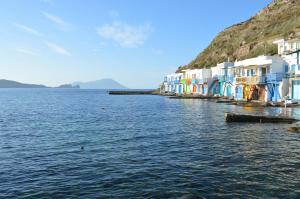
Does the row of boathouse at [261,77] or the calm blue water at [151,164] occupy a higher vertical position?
the row of boathouse at [261,77]

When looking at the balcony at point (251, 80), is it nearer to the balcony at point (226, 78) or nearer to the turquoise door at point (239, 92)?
the turquoise door at point (239, 92)

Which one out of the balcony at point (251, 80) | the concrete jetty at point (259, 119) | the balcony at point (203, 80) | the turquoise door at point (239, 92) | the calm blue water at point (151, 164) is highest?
the balcony at point (203, 80)

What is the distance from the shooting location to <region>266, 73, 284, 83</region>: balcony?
65.9 meters

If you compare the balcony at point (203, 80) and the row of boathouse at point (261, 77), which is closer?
the row of boathouse at point (261, 77)

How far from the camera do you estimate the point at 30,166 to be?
70.4 ft

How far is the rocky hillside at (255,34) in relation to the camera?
117688 millimetres

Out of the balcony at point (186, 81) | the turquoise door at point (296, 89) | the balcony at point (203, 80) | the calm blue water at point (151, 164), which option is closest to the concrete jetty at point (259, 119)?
the calm blue water at point (151, 164)

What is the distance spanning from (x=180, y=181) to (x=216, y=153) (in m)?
7.38

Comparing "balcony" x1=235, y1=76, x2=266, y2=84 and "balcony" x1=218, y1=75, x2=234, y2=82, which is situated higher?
"balcony" x1=218, y1=75, x2=234, y2=82

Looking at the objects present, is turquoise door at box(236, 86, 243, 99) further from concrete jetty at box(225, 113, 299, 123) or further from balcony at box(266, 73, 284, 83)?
concrete jetty at box(225, 113, 299, 123)

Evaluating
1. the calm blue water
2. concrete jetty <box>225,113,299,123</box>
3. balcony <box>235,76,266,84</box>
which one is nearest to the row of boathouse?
balcony <box>235,76,266,84</box>

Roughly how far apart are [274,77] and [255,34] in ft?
252

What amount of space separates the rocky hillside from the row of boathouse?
64.0 ft

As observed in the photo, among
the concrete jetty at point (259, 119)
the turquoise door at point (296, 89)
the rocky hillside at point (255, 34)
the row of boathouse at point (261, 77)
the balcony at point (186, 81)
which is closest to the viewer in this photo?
the concrete jetty at point (259, 119)
